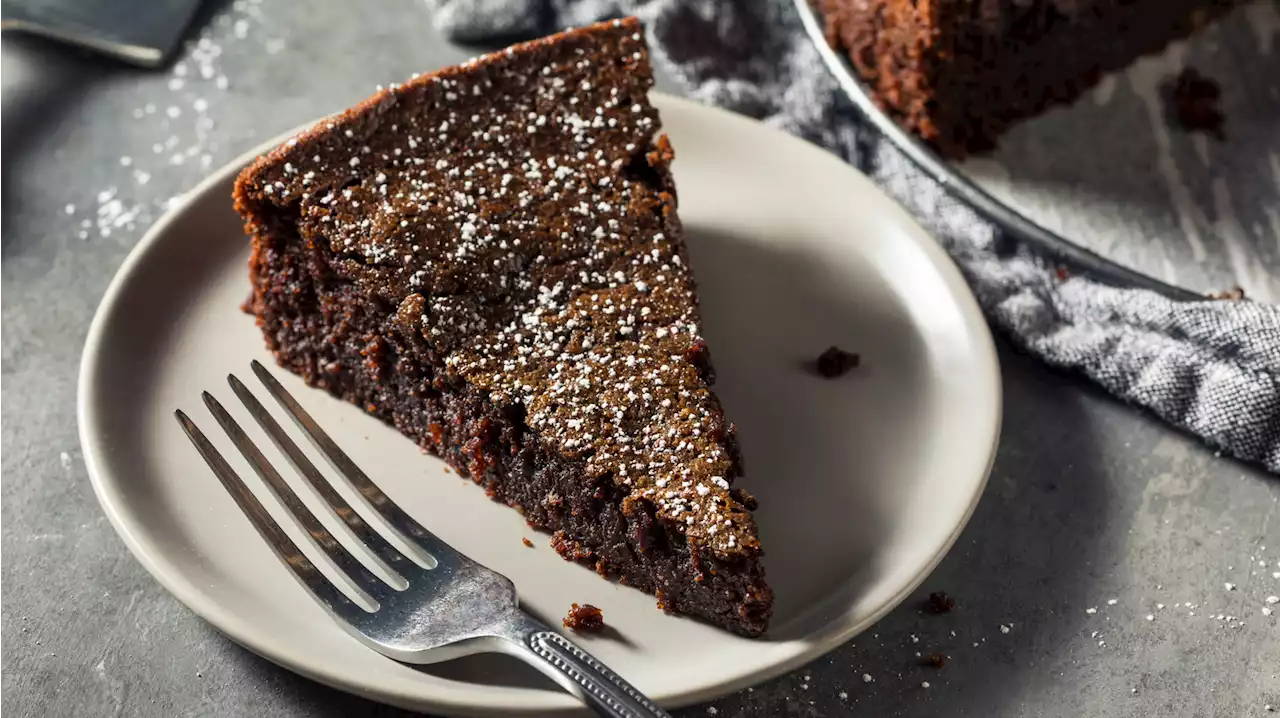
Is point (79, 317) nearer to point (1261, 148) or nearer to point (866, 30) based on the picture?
point (866, 30)

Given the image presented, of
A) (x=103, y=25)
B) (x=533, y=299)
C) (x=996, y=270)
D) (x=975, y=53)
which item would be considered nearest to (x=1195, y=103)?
(x=975, y=53)

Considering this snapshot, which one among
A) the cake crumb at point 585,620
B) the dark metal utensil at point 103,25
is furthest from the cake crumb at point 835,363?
the dark metal utensil at point 103,25

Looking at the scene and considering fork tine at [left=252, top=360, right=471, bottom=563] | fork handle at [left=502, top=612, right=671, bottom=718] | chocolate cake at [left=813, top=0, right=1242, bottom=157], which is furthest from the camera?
chocolate cake at [left=813, top=0, right=1242, bottom=157]

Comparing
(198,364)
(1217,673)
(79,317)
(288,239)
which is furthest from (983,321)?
(79,317)

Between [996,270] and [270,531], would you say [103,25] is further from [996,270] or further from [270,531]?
[996,270]

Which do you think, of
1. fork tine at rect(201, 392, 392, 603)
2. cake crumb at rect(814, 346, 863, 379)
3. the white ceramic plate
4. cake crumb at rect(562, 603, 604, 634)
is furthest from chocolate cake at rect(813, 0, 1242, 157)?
fork tine at rect(201, 392, 392, 603)

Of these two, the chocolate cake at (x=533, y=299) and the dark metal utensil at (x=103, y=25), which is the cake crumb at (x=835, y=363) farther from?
the dark metal utensil at (x=103, y=25)

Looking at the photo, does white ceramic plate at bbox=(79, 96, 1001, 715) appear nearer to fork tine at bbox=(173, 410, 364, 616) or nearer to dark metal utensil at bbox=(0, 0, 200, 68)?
fork tine at bbox=(173, 410, 364, 616)
